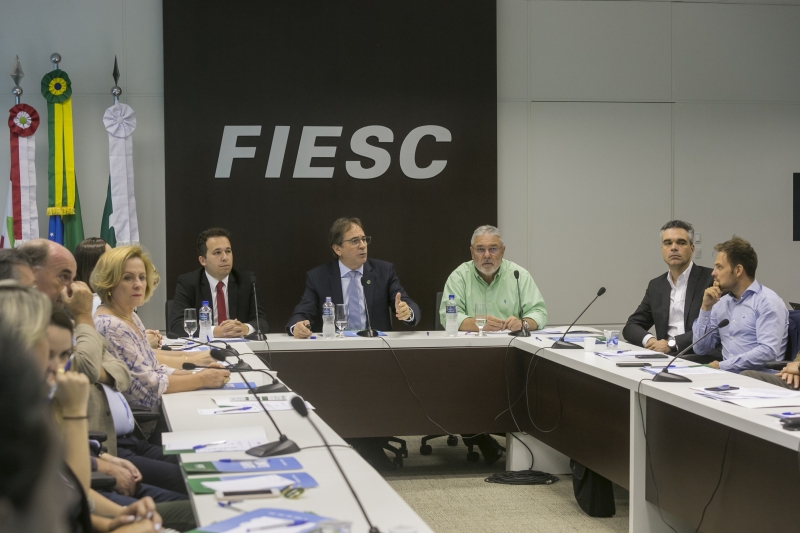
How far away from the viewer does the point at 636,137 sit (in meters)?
6.39

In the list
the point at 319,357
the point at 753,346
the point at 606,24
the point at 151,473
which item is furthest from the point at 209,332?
the point at 606,24

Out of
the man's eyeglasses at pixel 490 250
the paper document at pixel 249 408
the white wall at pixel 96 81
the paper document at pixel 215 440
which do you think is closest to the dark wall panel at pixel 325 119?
the white wall at pixel 96 81

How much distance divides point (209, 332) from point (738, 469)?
9.07 ft

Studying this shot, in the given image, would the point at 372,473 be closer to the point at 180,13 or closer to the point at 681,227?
the point at 681,227

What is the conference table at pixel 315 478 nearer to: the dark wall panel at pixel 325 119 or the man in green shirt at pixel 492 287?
the man in green shirt at pixel 492 287

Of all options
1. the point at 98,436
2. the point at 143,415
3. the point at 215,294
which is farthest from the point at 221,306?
the point at 98,436

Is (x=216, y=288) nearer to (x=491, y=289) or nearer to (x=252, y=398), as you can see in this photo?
(x=491, y=289)

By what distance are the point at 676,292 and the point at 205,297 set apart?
2.85m

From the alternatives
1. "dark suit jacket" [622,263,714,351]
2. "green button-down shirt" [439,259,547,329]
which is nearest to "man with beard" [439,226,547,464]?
"green button-down shirt" [439,259,547,329]

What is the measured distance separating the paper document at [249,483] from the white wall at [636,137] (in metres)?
4.69

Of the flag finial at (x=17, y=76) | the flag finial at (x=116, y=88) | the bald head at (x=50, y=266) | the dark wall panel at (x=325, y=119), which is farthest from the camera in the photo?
the dark wall panel at (x=325, y=119)

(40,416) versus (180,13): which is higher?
(180,13)

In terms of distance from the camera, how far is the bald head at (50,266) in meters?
2.83

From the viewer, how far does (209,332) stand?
4395mm
